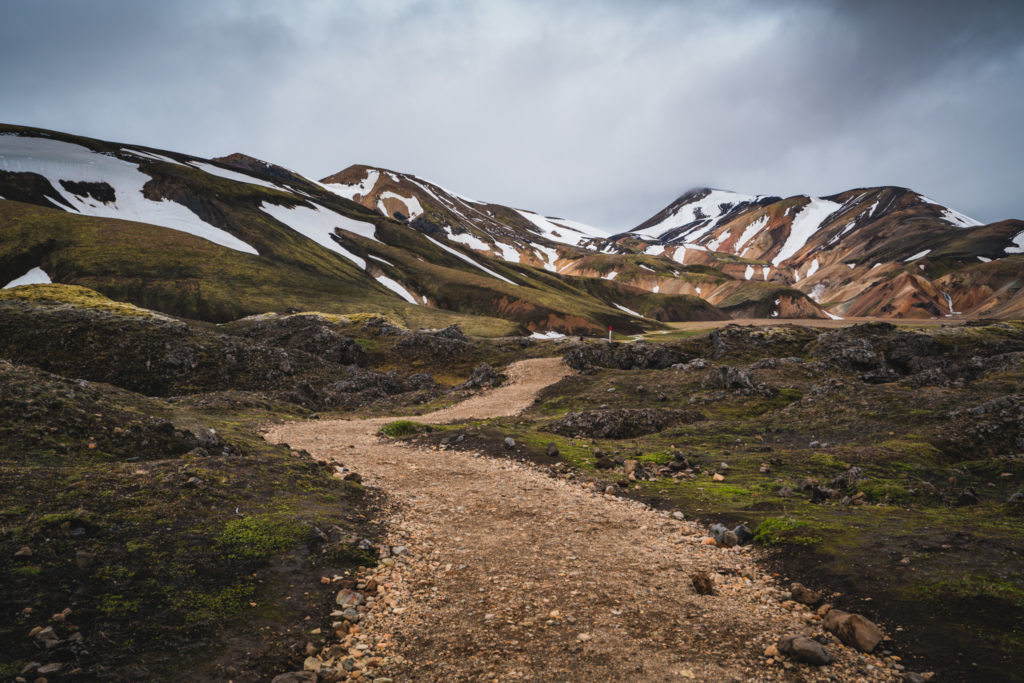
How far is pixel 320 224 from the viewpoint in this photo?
147375mm

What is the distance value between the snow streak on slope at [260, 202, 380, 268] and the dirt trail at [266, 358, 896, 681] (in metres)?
121

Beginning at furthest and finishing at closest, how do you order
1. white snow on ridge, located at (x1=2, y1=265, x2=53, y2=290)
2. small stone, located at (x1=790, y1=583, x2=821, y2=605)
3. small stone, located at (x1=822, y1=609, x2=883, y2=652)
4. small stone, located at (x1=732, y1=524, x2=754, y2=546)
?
white snow on ridge, located at (x1=2, y1=265, x2=53, y2=290)
small stone, located at (x1=732, y1=524, x2=754, y2=546)
small stone, located at (x1=790, y1=583, x2=821, y2=605)
small stone, located at (x1=822, y1=609, x2=883, y2=652)

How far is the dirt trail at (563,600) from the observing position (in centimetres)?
653

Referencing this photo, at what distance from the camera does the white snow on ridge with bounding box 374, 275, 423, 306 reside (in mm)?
117562

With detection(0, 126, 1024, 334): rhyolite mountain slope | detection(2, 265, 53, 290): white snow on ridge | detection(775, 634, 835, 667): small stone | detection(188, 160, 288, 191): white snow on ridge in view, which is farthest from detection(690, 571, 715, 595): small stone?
detection(188, 160, 288, 191): white snow on ridge

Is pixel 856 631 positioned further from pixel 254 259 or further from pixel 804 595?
pixel 254 259

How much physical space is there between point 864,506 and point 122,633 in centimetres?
1436

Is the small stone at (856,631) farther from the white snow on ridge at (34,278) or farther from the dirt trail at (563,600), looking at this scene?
the white snow on ridge at (34,278)

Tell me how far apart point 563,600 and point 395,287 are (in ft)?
385

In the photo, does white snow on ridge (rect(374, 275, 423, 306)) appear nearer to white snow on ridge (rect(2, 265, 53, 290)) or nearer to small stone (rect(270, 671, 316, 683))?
white snow on ridge (rect(2, 265, 53, 290))

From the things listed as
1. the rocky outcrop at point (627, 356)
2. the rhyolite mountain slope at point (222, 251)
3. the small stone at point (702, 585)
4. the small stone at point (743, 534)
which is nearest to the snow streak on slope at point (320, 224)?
the rhyolite mountain slope at point (222, 251)

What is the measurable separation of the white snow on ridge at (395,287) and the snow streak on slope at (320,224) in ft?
24.8

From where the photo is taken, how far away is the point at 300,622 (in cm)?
748

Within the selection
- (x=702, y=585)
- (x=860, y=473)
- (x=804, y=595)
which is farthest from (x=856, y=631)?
(x=860, y=473)
